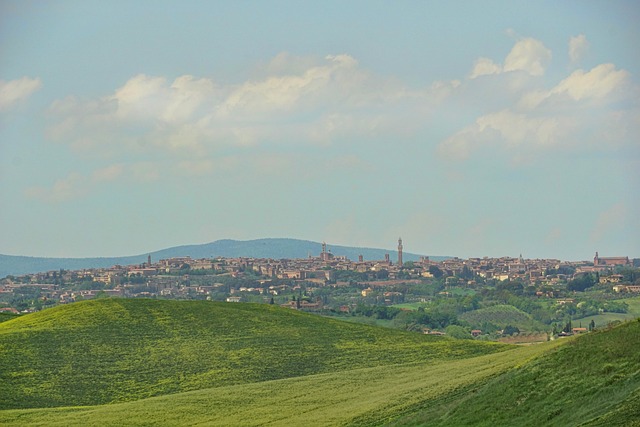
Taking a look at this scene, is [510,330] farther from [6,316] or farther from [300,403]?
[300,403]

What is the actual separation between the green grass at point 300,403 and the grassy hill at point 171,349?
6.91 metres

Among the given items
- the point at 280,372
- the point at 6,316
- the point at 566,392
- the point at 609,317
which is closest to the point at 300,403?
the point at 280,372

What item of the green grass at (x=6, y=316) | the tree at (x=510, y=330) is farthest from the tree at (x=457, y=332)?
the green grass at (x=6, y=316)

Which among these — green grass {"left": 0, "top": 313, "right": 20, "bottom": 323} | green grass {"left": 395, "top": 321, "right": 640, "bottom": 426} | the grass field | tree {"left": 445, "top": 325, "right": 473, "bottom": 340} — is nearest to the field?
green grass {"left": 395, "top": 321, "right": 640, "bottom": 426}

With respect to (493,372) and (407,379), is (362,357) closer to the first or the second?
(407,379)

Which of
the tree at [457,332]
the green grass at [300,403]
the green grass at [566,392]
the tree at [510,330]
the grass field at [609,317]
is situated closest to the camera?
the green grass at [566,392]

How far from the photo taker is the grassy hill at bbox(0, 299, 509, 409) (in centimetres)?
6706

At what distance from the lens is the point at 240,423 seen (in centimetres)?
4984

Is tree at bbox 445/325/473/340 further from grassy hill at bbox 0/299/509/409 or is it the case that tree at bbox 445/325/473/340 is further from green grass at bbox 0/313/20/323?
green grass at bbox 0/313/20/323

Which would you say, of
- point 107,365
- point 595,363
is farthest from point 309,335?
point 595,363

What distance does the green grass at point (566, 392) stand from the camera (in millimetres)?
36000

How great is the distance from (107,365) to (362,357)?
16.4 meters

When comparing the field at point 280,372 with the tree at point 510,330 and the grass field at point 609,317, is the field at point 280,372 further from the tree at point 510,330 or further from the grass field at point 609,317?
the grass field at point 609,317

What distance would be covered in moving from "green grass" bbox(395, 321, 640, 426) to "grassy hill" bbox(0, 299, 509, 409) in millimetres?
26404
